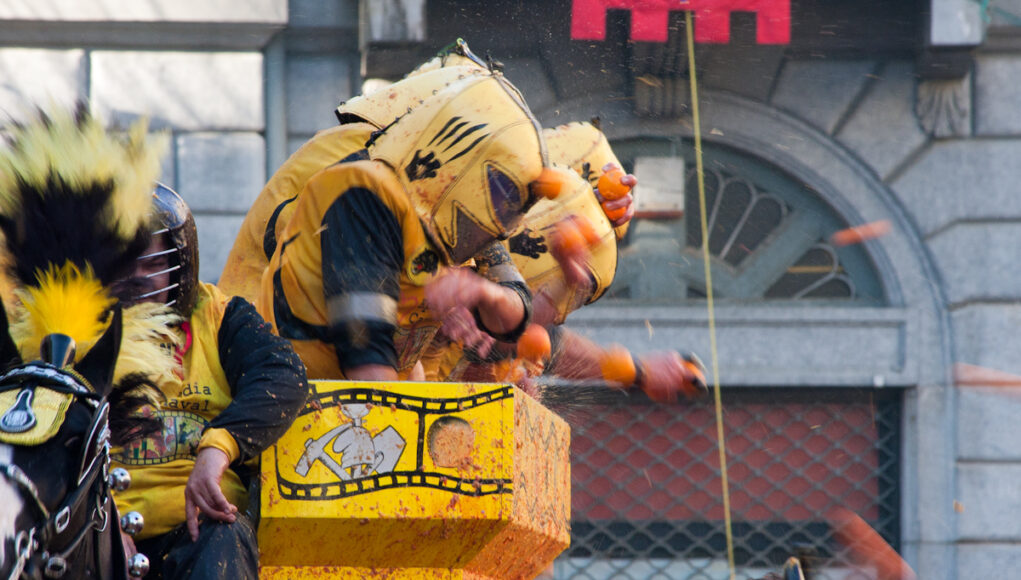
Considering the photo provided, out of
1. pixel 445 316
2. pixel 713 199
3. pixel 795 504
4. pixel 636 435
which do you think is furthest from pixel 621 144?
pixel 445 316

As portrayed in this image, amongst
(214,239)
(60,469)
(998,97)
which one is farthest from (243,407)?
(998,97)

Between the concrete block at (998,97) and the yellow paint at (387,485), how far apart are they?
5943 millimetres

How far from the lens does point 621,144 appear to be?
322 inches

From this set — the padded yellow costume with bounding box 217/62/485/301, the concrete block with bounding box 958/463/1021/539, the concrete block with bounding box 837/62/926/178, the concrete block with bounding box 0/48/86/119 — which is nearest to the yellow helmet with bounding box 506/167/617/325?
the padded yellow costume with bounding box 217/62/485/301

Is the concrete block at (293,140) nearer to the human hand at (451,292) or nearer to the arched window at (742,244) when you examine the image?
the arched window at (742,244)

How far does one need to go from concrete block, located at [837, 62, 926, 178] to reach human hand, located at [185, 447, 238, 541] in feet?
20.2

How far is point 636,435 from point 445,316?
4.78m

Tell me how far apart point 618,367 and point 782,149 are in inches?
157

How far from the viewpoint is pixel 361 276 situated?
11.6 feet

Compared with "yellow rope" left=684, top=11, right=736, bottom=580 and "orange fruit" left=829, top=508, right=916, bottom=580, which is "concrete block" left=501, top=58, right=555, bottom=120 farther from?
"orange fruit" left=829, top=508, right=916, bottom=580

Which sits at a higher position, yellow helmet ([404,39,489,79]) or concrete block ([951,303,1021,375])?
yellow helmet ([404,39,489,79])

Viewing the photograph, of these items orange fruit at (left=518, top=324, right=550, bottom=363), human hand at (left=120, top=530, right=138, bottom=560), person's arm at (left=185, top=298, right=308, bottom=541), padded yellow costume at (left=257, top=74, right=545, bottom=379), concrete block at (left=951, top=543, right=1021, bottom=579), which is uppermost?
padded yellow costume at (left=257, top=74, right=545, bottom=379)

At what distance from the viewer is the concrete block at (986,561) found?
7.90 metres

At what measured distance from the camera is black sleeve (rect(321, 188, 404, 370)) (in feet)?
11.6
